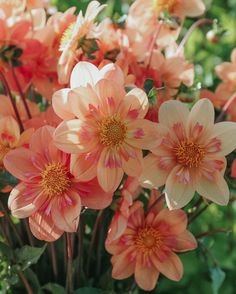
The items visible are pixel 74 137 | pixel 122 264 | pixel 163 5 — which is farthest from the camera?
pixel 163 5

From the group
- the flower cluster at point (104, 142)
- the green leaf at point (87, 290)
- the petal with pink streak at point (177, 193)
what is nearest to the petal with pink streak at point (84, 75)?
the flower cluster at point (104, 142)

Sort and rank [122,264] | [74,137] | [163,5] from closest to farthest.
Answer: [74,137] < [122,264] < [163,5]

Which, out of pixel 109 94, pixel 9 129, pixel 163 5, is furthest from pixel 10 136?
pixel 163 5

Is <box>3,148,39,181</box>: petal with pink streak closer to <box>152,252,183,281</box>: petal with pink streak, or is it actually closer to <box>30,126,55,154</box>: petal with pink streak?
<box>30,126,55,154</box>: petal with pink streak

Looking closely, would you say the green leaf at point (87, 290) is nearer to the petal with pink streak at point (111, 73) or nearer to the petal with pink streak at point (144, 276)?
the petal with pink streak at point (144, 276)

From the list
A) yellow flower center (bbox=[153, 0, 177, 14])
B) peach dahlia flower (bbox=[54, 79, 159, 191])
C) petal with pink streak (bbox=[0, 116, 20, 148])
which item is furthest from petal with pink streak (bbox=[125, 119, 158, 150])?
yellow flower center (bbox=[153, 0, 177, 14])

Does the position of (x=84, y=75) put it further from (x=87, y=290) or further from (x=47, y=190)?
(x=87, y=290)
